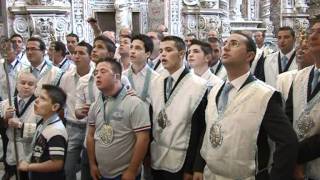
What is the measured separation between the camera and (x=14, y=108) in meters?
3.79

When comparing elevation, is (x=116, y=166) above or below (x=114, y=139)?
below

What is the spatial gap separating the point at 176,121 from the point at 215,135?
21.2 inches

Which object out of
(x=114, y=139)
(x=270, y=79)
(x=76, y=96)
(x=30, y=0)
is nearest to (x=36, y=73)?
(x=76, y=96)

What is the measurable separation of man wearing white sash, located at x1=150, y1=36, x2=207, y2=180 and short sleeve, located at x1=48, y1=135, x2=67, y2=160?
703 millimetres

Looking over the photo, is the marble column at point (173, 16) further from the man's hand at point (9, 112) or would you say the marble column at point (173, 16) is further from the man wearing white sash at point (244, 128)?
the man wearing white sash at point (244, 128)

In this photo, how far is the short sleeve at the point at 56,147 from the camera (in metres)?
3.27

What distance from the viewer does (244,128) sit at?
2.73m

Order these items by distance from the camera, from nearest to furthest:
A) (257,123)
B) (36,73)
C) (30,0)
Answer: (257,123), (36,73), (30,0)

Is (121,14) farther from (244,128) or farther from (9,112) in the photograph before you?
(244,128)

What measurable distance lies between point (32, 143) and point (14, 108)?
46 centimetres

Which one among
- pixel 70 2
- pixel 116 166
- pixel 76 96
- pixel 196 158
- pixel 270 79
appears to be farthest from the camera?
pixel 70 2

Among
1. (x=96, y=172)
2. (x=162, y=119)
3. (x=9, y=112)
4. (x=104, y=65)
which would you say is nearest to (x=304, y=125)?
(x=162, y=119)

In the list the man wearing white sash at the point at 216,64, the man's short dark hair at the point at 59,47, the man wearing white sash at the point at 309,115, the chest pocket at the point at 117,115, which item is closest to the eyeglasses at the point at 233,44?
the man wearing white sash at the point at 309,115

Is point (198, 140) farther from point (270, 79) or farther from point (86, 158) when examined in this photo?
point (270, 79)
